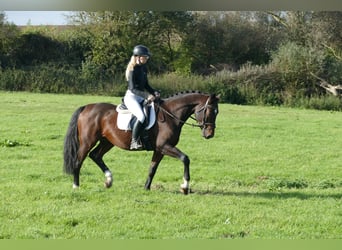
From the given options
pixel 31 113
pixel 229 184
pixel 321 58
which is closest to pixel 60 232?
pixel 229 184

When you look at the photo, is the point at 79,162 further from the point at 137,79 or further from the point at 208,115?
the point at 208,115

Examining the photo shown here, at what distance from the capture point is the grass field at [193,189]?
6.23 m

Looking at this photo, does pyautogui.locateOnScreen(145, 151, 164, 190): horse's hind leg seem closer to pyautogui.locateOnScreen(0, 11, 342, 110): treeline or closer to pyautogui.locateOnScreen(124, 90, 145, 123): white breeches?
pyautogui.locateOnScreen(124, 90, 145, 123): white breeches

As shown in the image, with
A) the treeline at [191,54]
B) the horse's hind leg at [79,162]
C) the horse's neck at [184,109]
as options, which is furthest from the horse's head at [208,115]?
the treeline at [191,54]

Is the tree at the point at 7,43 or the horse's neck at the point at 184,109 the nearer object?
the horse's neck at the point at 184,109

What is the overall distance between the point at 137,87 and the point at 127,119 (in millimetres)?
719

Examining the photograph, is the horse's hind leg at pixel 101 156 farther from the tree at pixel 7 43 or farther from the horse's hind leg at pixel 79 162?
the tree at pixel 7 43

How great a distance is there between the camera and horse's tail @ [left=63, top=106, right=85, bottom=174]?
862 centimetres

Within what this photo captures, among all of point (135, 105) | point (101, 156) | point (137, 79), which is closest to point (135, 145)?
point (135, 105)

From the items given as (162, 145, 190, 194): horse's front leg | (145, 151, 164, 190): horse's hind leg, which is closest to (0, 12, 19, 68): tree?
(145, 151, 164, 190): horse's hind leg

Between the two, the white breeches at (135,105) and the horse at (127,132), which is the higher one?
the white breeches at (135,105)

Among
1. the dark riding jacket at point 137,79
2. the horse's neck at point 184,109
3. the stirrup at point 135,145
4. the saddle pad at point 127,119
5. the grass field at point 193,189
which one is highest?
the dark riding jacket at point 137,79

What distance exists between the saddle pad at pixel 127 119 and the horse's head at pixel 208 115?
0.76 m

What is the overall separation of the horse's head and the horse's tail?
2.06m
